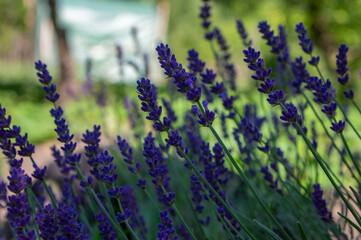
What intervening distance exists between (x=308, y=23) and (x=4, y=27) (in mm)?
14758

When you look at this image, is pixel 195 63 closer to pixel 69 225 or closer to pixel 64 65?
pixel 69 225

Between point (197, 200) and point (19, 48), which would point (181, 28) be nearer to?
point (19, 48)

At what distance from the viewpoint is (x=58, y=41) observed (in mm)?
11086

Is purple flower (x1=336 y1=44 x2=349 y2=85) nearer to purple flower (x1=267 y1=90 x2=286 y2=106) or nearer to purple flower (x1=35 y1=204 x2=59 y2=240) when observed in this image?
purple flower (x1=267 y1=90 x2=286 y2=106)

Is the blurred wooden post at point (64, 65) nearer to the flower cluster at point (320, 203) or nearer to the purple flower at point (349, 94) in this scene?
the purple flower at point (349, 94)

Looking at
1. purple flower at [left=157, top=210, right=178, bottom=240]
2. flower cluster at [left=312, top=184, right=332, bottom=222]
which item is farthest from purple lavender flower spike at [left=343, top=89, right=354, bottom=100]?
purple flower at [left=157, top=210, right=178, bottom=240]

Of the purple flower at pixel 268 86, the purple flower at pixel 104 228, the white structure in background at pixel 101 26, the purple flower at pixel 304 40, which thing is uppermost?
the white structure in background at pixel 101 26

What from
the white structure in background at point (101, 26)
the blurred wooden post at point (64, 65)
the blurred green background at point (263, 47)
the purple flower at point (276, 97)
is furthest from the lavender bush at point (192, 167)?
the white structure in background at point (101, 26)

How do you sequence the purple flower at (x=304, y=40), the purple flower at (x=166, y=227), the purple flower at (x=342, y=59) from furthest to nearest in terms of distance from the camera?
the purple flower at (x=304, y=40)
the purple flower at (x=342, y=59)
the purple flower at (x=166, y=227)

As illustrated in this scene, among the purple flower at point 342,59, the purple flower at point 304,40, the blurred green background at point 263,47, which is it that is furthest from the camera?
the blurred green background at point 263,47

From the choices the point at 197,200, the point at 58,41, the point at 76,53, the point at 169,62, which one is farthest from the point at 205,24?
the point at 76,53

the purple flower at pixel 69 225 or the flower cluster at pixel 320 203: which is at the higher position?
the purple flower at pixel 69 225

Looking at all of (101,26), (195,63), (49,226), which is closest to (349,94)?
(195,63)

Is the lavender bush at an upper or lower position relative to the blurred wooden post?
lower
